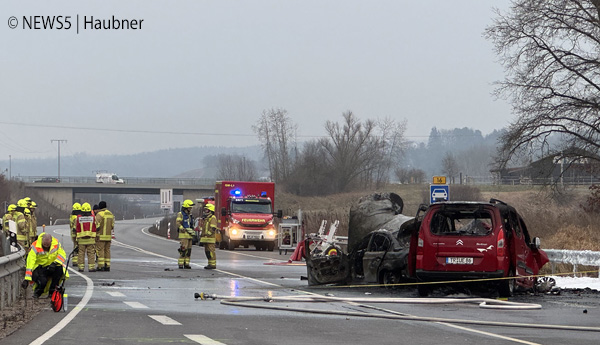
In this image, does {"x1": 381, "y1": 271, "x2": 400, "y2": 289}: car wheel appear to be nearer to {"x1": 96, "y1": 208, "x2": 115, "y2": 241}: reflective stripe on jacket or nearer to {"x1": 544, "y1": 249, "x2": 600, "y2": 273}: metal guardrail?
{"x1": 544, "y1": 249, "x2": 600, "y2": 273}: metal guardrail

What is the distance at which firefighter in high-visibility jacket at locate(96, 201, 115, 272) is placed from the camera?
84.0 ft

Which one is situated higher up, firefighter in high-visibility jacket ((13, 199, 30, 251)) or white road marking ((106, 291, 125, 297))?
firefighter in high-visibility jacket ((13, 199, 30, 251))

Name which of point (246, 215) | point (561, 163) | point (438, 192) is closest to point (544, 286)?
point (438, 192)

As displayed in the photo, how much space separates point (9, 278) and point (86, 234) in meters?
8.50

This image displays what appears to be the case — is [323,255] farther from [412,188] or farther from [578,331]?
[412,188]

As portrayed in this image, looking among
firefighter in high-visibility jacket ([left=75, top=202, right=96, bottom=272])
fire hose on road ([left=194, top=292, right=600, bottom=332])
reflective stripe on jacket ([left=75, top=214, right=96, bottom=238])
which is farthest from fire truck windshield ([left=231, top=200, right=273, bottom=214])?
fire hose on road ([left=194, top=292, right=600, bottom=332])

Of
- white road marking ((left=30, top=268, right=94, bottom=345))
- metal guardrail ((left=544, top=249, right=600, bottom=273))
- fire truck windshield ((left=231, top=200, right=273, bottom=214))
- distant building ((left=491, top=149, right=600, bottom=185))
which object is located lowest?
white road marking ((left=30, top=268, right=94, bottom=345))

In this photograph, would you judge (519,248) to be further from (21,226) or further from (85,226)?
(21,226)

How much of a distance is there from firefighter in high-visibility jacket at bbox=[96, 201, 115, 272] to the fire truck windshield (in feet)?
63.7

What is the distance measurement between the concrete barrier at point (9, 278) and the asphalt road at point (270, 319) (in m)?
0.88

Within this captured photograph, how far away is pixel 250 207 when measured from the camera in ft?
151

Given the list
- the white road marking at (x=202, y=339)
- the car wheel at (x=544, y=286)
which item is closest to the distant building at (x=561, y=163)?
the car wheel at (x=544, y=286)

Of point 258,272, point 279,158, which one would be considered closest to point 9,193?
point 279,158

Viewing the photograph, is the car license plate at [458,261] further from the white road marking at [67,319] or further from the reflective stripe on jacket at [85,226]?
the reflective stripe on jacket at [85,226]
